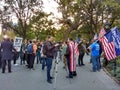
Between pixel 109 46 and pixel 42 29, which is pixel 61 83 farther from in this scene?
pixel 42 29

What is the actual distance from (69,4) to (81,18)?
6.47ft

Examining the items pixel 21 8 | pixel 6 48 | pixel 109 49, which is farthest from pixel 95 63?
pixel 21 8

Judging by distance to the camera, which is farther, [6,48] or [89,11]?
[89,11]

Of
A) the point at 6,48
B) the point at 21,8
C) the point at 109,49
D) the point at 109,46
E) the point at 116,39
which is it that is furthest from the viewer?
the point at 21,8

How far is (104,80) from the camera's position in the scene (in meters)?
17.0

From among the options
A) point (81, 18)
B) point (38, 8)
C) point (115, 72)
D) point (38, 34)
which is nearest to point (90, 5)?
point (81, 18)

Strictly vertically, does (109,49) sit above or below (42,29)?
above

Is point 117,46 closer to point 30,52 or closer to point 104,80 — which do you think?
point 104,80

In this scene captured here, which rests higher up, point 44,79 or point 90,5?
point 90,5

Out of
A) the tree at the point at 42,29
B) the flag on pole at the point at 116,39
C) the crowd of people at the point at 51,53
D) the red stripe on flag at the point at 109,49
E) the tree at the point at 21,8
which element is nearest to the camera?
the flag on pole at the point at 116,39

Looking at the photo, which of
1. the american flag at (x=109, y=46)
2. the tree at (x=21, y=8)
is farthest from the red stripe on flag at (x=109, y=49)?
the tree at (x=21, y=8)

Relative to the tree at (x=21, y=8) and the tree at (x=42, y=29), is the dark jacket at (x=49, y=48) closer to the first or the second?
the tree at (x=21, y=8)

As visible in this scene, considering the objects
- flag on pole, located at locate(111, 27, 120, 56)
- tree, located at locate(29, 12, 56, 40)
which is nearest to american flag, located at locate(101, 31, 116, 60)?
flag on pole, located at locate(111, 27, 120, 56)

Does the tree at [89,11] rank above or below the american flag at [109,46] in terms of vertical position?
above
